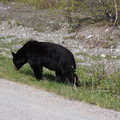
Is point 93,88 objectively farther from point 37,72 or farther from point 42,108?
point 42,108

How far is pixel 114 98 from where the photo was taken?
8594 mm

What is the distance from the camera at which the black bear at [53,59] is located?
33.7 feet

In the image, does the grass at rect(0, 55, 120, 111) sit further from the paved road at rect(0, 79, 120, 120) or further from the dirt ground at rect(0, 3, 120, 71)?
the dirt ground at rect(0, 3, 120, 71)

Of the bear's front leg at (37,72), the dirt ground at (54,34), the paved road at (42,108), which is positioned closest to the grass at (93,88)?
the bear's front leg at (37,72)

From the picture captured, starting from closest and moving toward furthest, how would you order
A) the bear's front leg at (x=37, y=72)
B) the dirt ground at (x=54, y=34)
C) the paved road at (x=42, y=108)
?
the paved road at (x=42, y=108) < the bear's front leg at (x=37, y=72) < the dirt ground at (x=54, y=34)

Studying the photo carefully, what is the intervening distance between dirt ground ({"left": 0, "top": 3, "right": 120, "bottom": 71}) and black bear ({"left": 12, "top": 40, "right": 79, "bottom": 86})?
498 cm

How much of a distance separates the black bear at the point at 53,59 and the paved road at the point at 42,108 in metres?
2.00

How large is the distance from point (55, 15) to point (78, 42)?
508 cm

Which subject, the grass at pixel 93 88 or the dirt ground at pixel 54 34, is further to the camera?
the dirt ground at pixel 54 34

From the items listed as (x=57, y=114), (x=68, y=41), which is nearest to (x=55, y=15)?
(x=68, y=41)

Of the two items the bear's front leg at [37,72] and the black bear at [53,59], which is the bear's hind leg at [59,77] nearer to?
the black bear at [53,59]

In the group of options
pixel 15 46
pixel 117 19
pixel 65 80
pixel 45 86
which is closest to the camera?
pixel 45 86

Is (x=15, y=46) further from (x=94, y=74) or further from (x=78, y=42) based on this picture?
(x=94, y=74)

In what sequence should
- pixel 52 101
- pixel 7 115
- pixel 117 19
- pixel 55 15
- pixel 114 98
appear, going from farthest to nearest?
1. pixel 55 15
2. pixel 117 19
3. pixel 114 98
4. pixel 52 101
5. pixel 7 115
